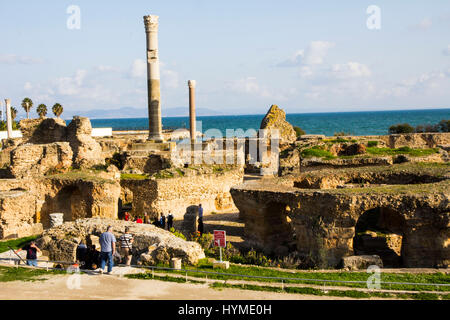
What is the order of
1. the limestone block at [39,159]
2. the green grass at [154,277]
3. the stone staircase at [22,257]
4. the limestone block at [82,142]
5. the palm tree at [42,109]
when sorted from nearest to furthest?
the green grass at [154,277], the stone staircase at [22,257], the limestone block at [39,159], the limestone block at [82,142], the palm tree at [42,109]

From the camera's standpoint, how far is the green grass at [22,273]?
11500mm

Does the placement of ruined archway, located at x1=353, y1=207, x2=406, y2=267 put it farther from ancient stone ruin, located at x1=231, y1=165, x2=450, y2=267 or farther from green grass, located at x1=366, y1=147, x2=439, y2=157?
green grass, located at x1=366, y1=147, x2=439, y2=157

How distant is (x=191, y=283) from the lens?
1121 cm

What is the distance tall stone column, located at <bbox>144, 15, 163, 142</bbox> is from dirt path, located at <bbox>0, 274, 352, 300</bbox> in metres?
25.3

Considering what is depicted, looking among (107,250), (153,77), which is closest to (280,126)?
(153,77)

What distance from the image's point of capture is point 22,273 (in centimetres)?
1195

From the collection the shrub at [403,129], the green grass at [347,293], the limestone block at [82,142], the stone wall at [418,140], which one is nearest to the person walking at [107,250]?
the green grass at [347,293]

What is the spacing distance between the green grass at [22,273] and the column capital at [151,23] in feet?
85.3

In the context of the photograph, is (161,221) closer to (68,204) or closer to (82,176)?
(82,176)

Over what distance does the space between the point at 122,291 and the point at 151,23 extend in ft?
92.0

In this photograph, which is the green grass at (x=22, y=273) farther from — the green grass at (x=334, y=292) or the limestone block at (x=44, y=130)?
the limestone block at (x=44, y=130)

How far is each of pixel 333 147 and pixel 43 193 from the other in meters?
19.8
